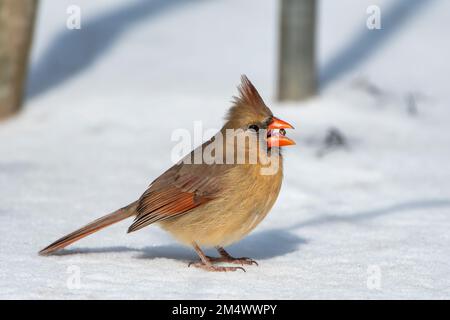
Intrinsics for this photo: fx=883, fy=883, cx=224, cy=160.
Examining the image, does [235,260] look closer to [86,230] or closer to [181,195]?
[181,195]

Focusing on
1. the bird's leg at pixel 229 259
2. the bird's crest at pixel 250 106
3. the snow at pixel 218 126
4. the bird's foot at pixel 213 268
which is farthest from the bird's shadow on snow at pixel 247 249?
the bird's crest at pixel 250 106

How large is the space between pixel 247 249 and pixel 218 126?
2601 mm

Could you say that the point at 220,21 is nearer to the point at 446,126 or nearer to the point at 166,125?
the point at 166,125

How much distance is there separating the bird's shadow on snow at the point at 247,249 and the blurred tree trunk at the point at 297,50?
263cm

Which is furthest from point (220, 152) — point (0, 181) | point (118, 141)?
point (118, 141)

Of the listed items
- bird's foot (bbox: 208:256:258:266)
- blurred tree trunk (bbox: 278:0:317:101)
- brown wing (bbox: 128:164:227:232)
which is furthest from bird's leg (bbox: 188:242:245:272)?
blurred tree trunk (bbox: 278:0:317:101)

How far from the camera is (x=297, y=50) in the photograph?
805 centimetres

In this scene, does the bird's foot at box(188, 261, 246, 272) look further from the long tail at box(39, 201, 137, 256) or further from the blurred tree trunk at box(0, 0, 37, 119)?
the blurred tree trunk at box(0, 0, 37, 119)

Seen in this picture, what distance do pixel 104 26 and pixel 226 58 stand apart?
1510mm

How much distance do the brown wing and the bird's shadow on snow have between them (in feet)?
1.10

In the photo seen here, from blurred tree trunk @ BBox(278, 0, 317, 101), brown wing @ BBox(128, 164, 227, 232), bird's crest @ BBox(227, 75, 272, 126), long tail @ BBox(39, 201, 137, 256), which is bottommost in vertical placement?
long tail @ BBox(39, 201, 137, 256)

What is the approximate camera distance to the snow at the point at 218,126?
4520 millimetres

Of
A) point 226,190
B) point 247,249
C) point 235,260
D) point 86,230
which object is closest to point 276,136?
point 226,190

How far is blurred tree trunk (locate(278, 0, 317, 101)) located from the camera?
800 centimetres
